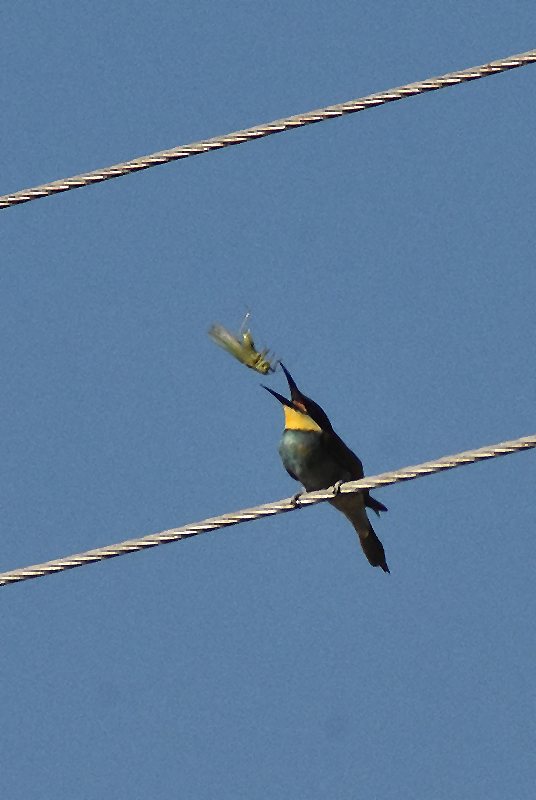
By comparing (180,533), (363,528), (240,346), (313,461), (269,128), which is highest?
(269,128)

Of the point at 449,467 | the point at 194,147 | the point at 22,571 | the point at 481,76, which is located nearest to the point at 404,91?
the point at 481,76

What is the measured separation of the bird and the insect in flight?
92 centimetres

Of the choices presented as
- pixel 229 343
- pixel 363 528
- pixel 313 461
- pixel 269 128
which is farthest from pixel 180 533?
pixel 363 528

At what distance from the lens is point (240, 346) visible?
885 centimetres

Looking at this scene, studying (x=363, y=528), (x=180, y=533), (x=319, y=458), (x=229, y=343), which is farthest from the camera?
(x=363, y=528)

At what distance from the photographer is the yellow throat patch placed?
997 centimetres

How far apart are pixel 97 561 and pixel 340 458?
137 inches

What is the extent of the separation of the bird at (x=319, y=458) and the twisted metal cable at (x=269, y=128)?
3.05m

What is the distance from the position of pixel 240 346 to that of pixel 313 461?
1.30 meters

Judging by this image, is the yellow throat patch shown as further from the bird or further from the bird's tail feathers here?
the bird's tail feathers

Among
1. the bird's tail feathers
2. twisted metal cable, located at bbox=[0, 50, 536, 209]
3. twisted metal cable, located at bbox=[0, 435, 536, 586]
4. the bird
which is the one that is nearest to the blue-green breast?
the bird

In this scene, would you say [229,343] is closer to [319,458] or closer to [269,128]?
[319,458]

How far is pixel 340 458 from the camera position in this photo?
32.7ft

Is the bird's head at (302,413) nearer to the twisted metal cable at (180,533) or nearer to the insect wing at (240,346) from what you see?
the insect wing at (240,346)
